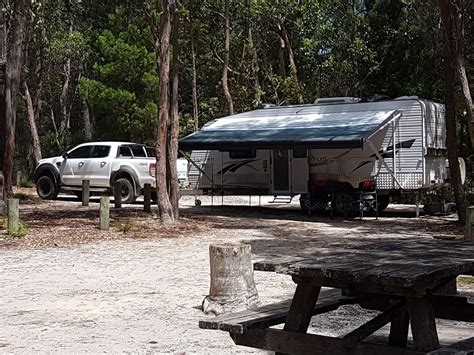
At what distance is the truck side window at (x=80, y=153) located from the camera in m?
22.8

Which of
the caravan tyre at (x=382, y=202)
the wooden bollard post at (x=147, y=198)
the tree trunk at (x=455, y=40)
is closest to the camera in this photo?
the tree trunk at (x=455, y=40)

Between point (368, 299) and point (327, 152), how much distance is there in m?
14.5

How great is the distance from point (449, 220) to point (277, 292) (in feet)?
35.8

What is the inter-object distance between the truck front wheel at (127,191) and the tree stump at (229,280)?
47.5 ft

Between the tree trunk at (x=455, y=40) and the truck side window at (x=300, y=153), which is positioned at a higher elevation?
the tree trunk at (x=455, y=40)

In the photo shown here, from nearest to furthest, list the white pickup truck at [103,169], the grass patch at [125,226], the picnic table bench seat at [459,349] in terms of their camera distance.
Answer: the picnic table bench seat at [459,349] → the grass patch at [125,226] → the white pickup truck at [103,169]

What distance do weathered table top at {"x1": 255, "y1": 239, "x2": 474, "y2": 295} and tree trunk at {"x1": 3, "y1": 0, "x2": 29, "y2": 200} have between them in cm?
1486

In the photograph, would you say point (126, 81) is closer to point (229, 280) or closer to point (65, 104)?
point (65, 104)

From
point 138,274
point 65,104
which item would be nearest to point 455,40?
point 138,274

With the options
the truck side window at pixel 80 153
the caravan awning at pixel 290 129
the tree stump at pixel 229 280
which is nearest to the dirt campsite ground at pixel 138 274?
the tree stump at pixel 229 280

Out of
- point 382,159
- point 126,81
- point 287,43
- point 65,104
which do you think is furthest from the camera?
point 65,104

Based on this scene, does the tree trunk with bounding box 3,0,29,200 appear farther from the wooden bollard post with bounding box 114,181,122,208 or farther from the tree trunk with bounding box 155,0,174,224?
the tree trunk with bounding box 155,0,174,224

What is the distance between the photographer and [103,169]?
72.7 feet

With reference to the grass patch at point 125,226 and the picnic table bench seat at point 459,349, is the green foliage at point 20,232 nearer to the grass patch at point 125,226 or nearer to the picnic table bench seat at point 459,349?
the grass patch at point 125,226
